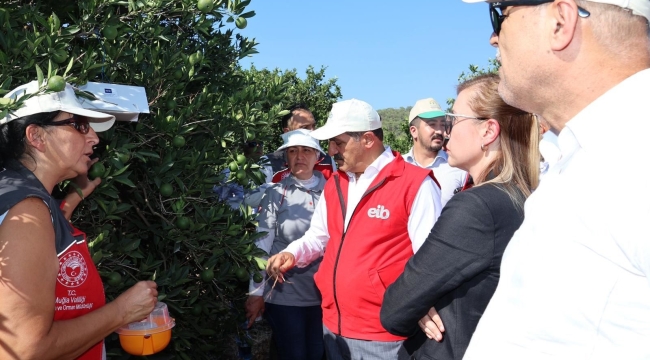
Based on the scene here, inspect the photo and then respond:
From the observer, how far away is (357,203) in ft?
11.4

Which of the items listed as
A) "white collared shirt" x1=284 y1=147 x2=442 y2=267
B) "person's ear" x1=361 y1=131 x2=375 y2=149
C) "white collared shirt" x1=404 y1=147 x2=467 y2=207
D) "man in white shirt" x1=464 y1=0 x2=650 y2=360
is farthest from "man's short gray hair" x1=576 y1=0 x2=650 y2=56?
"white collared shirt" x1=404 y1=147 x2=467 y2=207

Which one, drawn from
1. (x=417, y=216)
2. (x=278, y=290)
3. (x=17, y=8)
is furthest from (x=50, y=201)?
(x=278, y=290)

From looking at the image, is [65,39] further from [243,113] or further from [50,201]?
[243,113]

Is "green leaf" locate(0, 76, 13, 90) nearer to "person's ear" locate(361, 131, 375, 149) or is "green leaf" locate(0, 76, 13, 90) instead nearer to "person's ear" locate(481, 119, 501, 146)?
"person's ear" locate(481, 119, 501, 146)

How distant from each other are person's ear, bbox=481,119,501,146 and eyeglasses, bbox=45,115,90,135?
1712 mm

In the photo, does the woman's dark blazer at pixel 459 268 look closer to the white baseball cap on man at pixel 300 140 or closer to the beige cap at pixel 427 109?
the white baseball cap on man at pixel 300 140

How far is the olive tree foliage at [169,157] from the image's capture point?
2857 millimetres

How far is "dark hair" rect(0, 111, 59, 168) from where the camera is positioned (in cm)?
233

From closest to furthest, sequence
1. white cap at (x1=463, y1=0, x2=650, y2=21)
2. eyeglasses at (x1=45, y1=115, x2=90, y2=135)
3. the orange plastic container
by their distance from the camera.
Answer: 1. white cap at (x1=463, y1=0, x2=650, y2=21)
2. eyeglasses at (x1=45, y1=115, x2=90, y2=135)
3. the orange plastic container

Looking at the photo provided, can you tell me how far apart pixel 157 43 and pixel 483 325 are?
8.69 ft

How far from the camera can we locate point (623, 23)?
1.18 meters

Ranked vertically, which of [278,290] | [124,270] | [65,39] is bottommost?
[278,290]

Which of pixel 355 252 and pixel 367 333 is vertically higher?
pixel 355 252

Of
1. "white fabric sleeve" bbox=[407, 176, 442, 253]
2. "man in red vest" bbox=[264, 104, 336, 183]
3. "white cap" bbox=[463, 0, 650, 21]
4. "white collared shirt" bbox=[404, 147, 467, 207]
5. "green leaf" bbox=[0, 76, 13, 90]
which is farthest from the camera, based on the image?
"man in red vest" bbox=[264, 104, 336, 183]
